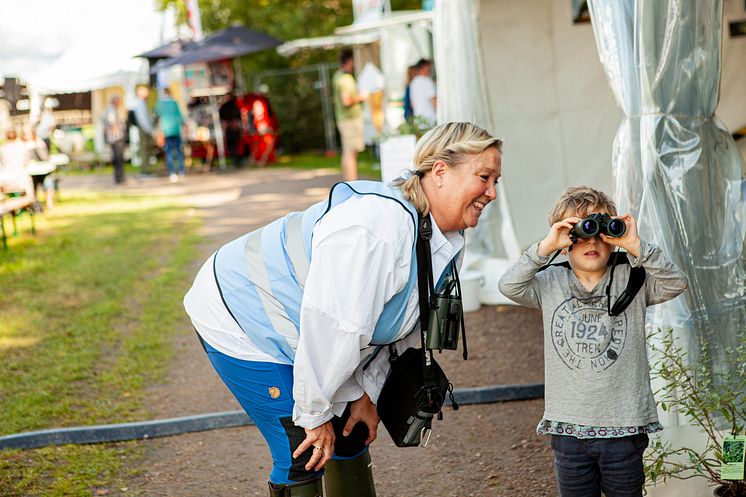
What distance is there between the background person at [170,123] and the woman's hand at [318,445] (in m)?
17.8

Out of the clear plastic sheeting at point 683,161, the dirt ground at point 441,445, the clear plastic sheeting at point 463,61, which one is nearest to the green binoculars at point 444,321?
the clear plastic sheeting at point 683,161

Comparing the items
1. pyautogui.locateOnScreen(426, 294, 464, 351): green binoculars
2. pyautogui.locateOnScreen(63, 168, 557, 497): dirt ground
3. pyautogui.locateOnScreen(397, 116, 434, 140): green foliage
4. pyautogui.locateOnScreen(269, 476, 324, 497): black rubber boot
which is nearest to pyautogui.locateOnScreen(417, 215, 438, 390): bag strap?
pyautogui.locateOnScreen(426, 294, 464, 351): green binoculars

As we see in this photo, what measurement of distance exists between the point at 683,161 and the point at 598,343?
1185 mm

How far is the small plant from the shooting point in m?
3.57

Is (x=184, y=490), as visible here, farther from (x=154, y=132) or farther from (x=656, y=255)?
(x=154, y=132)

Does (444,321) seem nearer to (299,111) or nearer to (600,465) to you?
(600,465)

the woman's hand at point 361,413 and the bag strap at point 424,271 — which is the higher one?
the bag strap at point 424,271

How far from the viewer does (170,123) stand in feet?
66.0

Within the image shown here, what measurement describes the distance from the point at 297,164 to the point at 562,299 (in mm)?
19348

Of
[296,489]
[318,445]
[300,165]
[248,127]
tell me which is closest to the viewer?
[318,445]

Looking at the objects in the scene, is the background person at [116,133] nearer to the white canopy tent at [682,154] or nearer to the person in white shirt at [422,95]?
the person in white shirt at [422,95]

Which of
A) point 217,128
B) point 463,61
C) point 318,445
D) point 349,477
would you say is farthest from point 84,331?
point 217,128

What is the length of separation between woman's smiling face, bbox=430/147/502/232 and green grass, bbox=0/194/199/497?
2701 millimetres

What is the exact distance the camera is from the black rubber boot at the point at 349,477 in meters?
3.49
